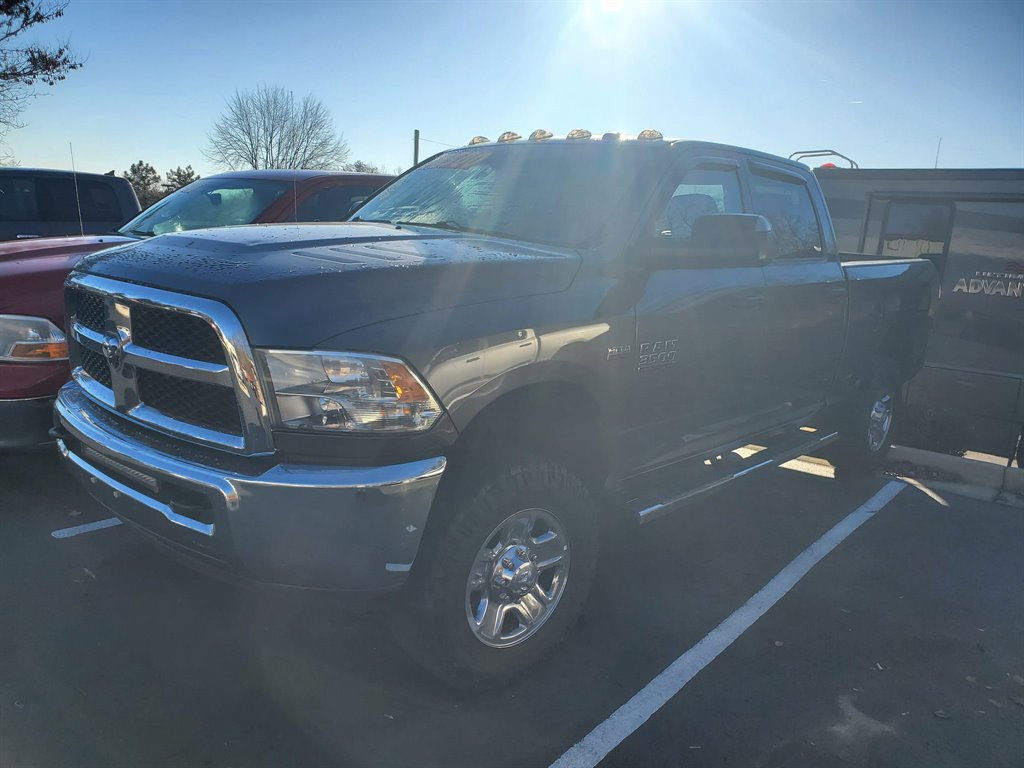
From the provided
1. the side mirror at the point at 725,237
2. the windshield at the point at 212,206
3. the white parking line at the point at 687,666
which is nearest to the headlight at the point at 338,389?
the white parking line at the point at 687,666

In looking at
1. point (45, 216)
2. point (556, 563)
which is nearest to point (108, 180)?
point (45, 216)

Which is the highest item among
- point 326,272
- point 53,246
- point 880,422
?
point 326,272

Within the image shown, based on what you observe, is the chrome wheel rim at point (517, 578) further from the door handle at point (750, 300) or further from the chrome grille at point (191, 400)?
the door handle at point (750, 300)

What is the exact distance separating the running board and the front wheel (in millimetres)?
541

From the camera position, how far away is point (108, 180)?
7262 millimetres

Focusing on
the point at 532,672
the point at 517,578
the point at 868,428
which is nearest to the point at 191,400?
the point at 517,578

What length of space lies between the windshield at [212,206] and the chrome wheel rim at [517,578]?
157 inches

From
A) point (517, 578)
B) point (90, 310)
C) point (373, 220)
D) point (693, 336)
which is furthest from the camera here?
point (373, 220)

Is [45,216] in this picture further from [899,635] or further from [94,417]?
[899,635]

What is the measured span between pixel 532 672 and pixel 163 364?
1832mm

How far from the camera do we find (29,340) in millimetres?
3904

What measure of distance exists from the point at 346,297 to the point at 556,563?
4.44 feet

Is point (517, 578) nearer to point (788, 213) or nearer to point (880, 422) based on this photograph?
point (788, 213)

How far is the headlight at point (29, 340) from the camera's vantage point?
3.85 meters
